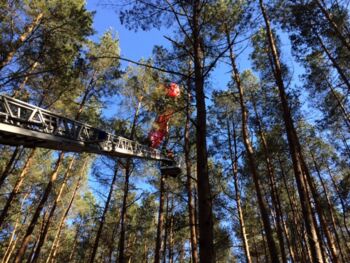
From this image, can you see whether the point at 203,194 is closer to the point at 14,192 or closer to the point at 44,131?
the point at 44,131

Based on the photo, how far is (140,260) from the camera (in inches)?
1299

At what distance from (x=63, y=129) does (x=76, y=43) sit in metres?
5.78

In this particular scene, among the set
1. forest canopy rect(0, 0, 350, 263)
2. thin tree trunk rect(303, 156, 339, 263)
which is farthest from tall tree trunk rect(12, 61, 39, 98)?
thin tree trunk rect(303, 156, 339, 263)

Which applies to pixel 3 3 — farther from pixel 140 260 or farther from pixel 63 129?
pixel 140 260

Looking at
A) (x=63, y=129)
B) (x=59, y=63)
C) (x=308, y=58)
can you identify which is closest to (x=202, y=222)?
(x=63, y=129)

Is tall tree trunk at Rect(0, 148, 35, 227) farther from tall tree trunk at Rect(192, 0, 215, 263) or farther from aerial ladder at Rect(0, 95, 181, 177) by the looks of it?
tall tree trunk at Rect(192, 0, 215, 263)

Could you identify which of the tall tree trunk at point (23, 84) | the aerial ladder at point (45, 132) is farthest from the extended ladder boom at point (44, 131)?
the tall tree trunk at point (23, 84)

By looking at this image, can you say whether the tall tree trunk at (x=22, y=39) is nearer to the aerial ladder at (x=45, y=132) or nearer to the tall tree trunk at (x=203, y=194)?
the aerial ladder at (x=45, y=132)

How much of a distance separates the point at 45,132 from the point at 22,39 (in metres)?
5.87

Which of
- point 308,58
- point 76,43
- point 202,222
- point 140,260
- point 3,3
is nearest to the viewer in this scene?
point 202,222

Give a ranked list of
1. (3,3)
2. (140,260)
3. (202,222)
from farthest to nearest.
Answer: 1. (140,260)
2. (3,3)
3. (202,222)

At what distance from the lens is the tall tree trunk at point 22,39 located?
963 cm

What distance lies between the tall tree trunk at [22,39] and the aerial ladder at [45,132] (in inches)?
157

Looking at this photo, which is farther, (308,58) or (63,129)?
(308,58)
